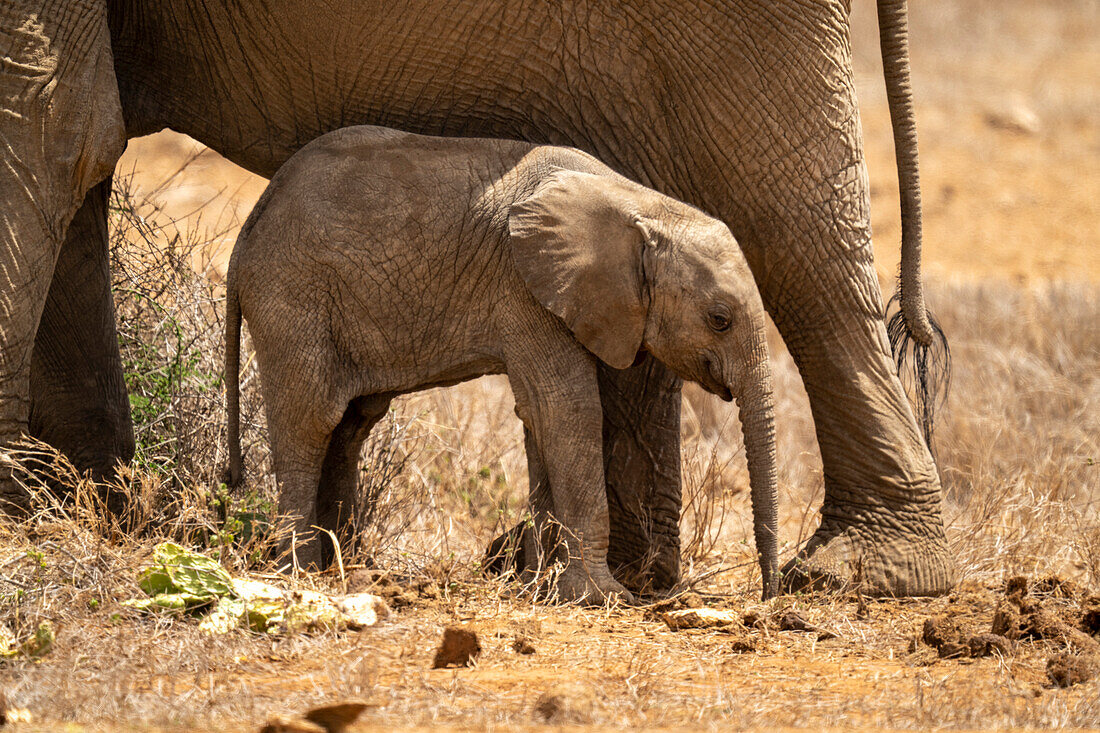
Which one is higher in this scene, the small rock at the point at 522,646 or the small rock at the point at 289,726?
the small rock at the point at 289,726

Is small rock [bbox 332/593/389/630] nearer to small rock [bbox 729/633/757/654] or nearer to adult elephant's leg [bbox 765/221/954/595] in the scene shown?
small rock [bbox 729/633/757/654]

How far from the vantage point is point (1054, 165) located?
55.0 feet

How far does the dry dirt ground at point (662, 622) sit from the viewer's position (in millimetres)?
3711

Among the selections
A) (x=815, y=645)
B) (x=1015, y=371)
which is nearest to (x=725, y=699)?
(x=815, y=645)

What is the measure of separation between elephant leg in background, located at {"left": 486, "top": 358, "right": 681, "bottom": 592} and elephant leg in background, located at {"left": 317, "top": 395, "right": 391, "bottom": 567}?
0.54 m

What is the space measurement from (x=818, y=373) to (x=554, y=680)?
1891 mm

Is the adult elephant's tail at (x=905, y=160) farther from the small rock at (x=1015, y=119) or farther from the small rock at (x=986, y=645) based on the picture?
the small rock at (x=1015, y=119)

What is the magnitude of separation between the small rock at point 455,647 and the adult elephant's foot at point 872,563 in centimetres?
164

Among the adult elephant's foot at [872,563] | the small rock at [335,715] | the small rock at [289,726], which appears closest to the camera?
the small rock at [289,726]

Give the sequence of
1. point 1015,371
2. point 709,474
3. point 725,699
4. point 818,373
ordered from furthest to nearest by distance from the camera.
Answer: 1. point 1015,371
2. point 709,474
3. point 818,373
4. point 725,699

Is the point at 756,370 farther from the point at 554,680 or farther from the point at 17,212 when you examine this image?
the point at 17,212

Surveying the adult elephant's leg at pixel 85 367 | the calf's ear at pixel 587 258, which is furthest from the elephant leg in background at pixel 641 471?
the adult elephant's leg at pixel 85 367

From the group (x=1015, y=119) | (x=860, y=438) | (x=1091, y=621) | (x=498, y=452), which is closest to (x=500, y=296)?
(x=860, y=438)

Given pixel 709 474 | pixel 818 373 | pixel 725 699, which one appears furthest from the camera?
pixel 709 474
